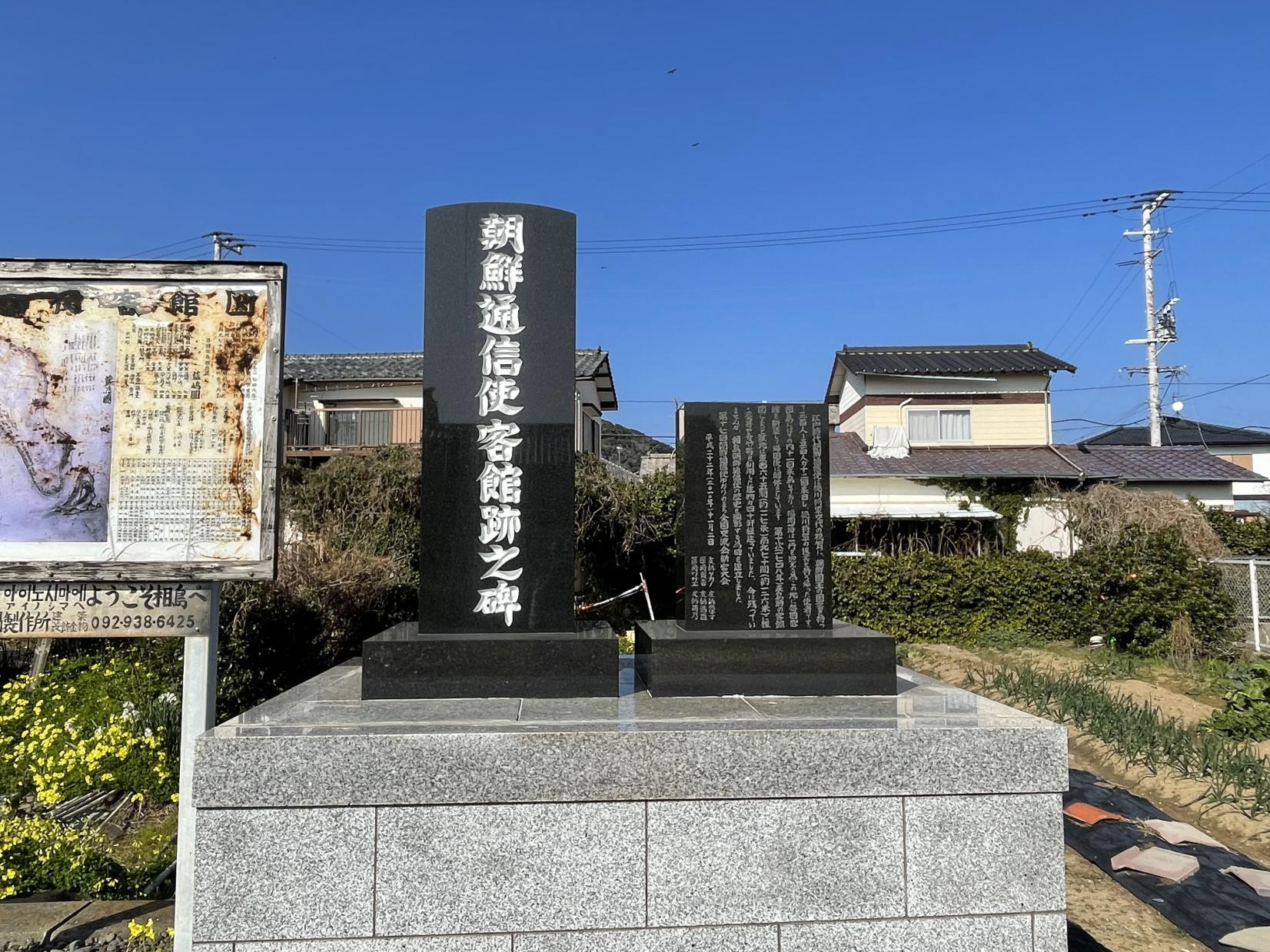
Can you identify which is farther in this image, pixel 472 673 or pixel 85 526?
pixel 472 673

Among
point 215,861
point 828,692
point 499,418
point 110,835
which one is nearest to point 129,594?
point 215,861

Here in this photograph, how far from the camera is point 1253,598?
1012 cm

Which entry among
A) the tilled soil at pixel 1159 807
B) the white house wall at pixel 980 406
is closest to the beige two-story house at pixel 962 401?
the white house wall at pixel 980 406

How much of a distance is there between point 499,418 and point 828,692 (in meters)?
2.16

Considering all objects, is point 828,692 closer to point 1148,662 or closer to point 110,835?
point 110,835

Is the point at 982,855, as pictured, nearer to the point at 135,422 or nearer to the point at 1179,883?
the point at 1179,883

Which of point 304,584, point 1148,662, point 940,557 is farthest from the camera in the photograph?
point 940,557

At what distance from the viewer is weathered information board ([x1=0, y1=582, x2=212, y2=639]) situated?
3348mm

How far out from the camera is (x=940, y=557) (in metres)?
12.4

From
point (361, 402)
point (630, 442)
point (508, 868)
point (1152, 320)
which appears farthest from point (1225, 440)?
point (508, 868)

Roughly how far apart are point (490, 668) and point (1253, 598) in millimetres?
10837

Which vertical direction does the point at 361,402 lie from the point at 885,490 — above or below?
above

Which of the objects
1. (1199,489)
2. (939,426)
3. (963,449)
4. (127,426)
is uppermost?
(939,426)


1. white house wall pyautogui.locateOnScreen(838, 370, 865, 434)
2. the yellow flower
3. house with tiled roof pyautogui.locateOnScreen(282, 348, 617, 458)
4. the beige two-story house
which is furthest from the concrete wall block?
white house wall pyautogui.locateOnScreen(838, 370, 865, 434)
